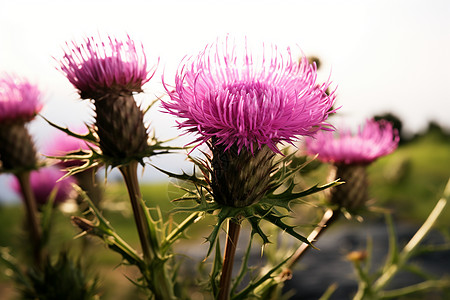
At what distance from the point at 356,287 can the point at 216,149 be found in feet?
23.6

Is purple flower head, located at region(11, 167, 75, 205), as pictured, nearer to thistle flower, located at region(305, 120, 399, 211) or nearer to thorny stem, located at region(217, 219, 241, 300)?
thistle flower, located at region(305, 120, 399, 211)

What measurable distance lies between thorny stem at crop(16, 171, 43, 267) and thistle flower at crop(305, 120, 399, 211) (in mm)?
2002

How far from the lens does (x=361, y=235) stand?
404 inches

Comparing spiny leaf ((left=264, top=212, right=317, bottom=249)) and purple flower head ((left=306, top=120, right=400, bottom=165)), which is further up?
spiny leaf ((left=264, top=212, right=317, bottom=249))

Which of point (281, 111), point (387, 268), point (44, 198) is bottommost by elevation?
point (387, 268)

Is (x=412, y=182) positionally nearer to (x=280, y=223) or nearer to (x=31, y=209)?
(x=31, y=209)

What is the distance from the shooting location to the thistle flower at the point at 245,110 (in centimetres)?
163

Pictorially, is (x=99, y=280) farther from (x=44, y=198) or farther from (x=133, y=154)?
(x=44, y=198)

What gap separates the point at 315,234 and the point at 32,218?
202 cm

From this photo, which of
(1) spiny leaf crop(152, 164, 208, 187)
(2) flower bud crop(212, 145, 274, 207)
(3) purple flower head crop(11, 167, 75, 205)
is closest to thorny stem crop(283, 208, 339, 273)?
(2) flower bud crop(212, 145, 274, 207)

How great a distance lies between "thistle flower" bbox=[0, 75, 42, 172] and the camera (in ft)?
9.90

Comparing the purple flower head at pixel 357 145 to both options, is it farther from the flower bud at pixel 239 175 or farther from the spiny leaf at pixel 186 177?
the spiny leaf at pixel 186 177

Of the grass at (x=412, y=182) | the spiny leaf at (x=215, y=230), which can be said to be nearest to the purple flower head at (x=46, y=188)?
the spiny leaf at (x=215, y=230)

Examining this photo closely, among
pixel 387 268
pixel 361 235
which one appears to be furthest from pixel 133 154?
pixel 361 235
